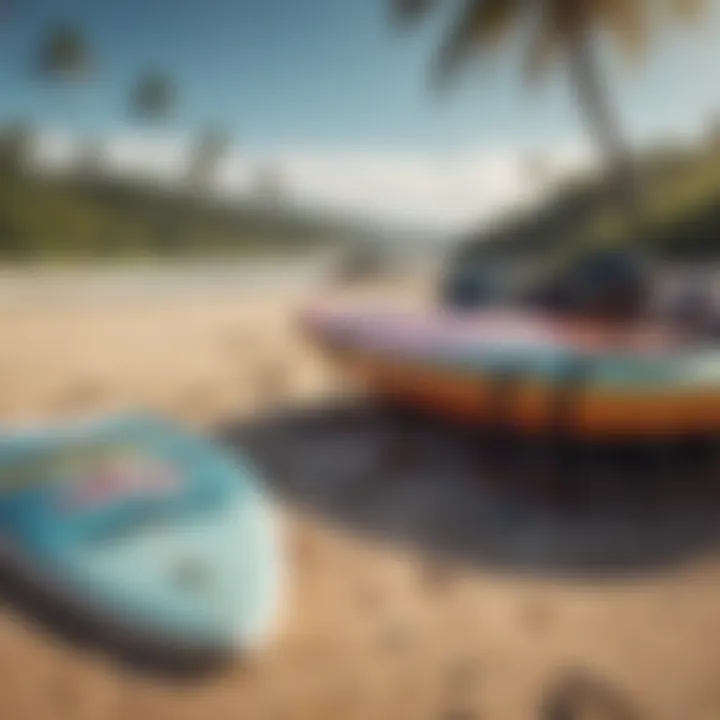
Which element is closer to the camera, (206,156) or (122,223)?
(206,156)

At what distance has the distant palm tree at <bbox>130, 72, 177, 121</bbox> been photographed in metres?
2.50

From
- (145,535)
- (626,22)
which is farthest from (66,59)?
(626,22)

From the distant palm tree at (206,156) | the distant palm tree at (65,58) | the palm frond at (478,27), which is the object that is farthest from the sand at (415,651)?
the palm frond at (478,27)

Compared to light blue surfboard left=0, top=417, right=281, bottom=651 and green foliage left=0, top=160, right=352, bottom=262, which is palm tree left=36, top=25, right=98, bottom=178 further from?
green foliage left=0, top=160, right=352, bottom=262

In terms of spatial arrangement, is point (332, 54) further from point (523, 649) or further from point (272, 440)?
point (523, 649)

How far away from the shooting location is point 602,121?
115 inches

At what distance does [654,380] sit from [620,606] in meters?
0.62

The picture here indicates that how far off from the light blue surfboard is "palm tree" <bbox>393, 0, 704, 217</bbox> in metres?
1.79

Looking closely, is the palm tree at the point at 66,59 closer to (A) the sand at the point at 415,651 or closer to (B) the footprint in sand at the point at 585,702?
(A) the sand at the point at 415,651

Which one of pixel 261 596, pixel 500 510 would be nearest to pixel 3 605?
pixel 261 596

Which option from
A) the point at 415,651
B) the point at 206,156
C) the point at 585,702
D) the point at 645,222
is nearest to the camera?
the point at 585,702

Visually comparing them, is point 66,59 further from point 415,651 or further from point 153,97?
point 415,651

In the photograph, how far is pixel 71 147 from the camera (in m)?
3.52

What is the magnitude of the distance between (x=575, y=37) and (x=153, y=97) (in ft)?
7.23
